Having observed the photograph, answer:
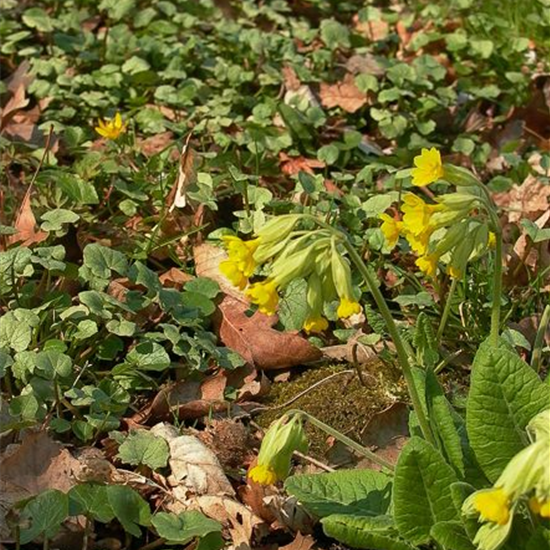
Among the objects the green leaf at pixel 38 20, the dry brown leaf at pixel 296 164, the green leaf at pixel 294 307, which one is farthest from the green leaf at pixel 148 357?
the green leaf at pixel 38 20

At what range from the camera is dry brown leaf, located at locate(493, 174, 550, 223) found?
3904 millimetres

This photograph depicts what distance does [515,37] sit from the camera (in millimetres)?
5016

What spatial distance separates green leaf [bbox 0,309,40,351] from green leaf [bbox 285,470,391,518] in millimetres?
908

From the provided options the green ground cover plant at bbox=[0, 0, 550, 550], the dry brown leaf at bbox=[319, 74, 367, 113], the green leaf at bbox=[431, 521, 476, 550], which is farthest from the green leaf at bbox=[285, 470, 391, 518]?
the dry brown leaf at bbox=[319, 74, 367, 113]

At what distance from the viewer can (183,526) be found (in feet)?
8.11

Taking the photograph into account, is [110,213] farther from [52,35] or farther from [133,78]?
[52,35]

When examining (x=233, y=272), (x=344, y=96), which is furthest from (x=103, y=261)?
(x=344, y=96)

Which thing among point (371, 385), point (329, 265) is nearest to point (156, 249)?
point (371, 385)

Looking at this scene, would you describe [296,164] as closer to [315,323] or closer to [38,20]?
[38,20]

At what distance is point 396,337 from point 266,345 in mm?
992

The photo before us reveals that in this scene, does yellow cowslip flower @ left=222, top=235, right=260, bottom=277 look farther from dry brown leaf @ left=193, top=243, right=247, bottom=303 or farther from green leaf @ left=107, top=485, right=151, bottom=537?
dry brown leaf @ left=193, top=243, right=247, bottom=303

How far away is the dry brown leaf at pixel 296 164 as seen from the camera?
4.22 m

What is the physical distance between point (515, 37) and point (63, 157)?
7.04 feet

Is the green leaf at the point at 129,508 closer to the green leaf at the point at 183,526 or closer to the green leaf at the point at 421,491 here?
the green leaf at the point at 183,526
